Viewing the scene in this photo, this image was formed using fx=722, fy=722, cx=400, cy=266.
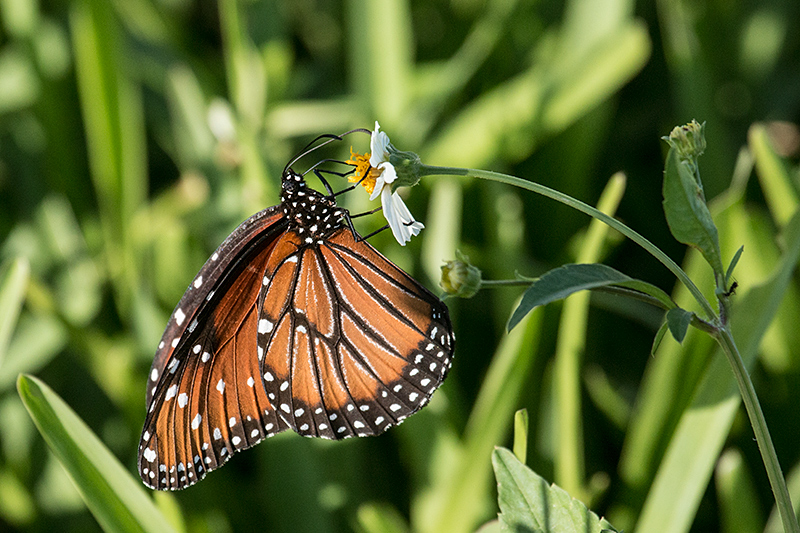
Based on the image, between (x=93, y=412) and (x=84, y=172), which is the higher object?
(x=84, y=172)

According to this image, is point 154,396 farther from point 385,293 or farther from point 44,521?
point 44,521

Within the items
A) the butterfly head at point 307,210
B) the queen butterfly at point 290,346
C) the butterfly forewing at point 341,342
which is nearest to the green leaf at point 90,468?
the queen butterfly at point 290,346

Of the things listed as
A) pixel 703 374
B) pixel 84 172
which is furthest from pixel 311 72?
pixel 703 374

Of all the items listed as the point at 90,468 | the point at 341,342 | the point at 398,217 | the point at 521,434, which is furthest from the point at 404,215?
the point at 90,468

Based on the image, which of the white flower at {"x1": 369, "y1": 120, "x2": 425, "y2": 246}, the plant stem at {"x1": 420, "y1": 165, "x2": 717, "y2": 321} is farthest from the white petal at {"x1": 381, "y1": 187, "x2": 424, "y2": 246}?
the plant stem at {"x1": 420, "y1": 165, "x2": 717, "y2": 321}

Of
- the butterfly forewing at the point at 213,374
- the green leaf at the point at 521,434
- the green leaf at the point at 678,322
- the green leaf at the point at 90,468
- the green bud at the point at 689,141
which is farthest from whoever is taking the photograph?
the butterfly forewing at the point at 213,374

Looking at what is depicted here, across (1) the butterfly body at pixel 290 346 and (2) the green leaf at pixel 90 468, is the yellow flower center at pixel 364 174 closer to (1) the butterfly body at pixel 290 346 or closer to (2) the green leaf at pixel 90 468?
(1) the butterfly body at pixel 290 346
